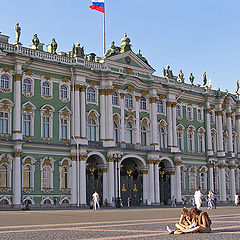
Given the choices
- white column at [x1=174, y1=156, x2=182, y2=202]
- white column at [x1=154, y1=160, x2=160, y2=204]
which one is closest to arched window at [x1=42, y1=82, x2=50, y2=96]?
white column at [x1=154, y1=160, x2=160, y2=204]

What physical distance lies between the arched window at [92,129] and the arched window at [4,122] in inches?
395

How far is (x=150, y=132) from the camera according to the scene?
62969 millimetres

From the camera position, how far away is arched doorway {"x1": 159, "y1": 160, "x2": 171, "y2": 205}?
64.6 metres

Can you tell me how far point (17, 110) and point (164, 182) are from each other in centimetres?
2275

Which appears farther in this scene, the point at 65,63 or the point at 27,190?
the point at 65,63

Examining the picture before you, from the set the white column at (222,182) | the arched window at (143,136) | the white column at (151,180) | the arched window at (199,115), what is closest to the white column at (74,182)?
the white column at (151,180)

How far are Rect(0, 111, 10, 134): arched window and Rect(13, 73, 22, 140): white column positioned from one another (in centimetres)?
69

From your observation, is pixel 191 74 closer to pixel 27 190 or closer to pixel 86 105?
pixel 86 105

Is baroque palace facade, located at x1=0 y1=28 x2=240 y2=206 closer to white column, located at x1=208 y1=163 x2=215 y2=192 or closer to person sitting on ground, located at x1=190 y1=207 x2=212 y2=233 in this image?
white column, located at x1=208 y1=163 x2=215 y2=192

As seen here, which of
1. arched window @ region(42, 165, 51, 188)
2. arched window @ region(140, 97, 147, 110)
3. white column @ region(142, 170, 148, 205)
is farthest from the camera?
arched window @ region(140, 97, 147, 110)

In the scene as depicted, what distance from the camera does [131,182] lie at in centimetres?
6153

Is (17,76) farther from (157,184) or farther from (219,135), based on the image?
(219,135)

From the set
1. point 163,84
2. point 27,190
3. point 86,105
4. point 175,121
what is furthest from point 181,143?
point 27,190

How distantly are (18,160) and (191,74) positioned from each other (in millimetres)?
31629
